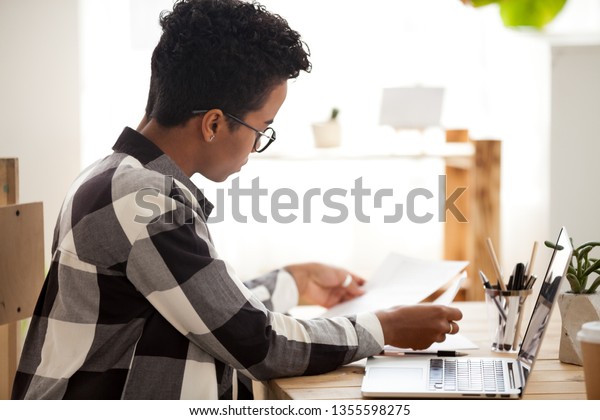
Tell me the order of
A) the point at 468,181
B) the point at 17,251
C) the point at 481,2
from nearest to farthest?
the point at 481,2 → the point at 17,251 → the point at 468,181

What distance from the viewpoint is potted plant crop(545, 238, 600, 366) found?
982 millimetres

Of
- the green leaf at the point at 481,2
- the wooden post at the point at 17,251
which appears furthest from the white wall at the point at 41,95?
the green leaf at the point at 481,2

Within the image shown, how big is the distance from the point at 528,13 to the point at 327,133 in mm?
2305

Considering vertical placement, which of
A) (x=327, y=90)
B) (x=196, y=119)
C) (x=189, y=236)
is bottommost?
(x=189, y=236)

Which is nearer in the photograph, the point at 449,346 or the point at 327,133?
the point at 449,346

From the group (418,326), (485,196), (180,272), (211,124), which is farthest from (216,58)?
(485,196)

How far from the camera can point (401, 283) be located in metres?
1.31

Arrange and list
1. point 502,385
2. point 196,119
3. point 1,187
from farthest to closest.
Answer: point 1,187
point 196,119
point 502,385

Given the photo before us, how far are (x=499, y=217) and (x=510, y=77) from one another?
1.94 ft

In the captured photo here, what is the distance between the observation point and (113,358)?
0.93m

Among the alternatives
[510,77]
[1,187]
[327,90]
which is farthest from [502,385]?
[327,90]

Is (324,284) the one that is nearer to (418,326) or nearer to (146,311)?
(418,326)

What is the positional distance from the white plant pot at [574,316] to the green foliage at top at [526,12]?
0.35 meters
